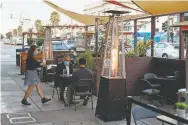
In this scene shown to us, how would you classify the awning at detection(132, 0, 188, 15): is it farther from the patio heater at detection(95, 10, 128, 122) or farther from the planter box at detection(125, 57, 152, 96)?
the patio heater at detection(95, 10, 128, 122)

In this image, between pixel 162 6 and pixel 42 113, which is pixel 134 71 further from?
pixel 42 113

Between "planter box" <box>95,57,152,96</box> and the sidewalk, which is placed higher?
"planter box" <box>95,57,152,96</box>

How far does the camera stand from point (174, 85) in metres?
8.08

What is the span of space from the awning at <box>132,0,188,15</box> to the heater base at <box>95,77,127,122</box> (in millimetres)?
2525

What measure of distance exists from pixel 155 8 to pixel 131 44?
236 centimetres

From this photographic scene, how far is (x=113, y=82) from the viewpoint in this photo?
6355 mm

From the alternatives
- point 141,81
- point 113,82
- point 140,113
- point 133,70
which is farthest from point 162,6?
point 140,113

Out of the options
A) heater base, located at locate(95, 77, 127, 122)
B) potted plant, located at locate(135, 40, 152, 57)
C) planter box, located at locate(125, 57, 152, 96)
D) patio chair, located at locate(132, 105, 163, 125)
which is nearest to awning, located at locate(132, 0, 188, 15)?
potted plant, located at locate(135, 40, 152, 57)

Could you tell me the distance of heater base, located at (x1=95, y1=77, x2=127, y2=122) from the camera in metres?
6.31

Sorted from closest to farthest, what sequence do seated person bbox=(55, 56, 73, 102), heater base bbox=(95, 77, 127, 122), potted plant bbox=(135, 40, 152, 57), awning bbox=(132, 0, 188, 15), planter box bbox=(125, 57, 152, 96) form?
heater base bbox=(95, 77, 127, 122) → awning bbox=(132, 0, 188, 15) → seated person bbox=(55, 56, 73, 102) → planter box bbox=(125, 57, 152, 96) → potted plant bbox=(135, 40, 152, 57)

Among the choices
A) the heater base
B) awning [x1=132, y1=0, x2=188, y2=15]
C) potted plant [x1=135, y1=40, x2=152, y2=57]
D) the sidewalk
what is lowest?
the sidewalk

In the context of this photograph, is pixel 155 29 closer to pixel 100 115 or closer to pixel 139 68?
pixel 139 68

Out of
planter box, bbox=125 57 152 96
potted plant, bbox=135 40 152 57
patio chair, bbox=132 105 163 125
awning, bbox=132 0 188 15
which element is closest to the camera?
patio chair, bbox=132 105 163 125

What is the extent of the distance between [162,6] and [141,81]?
94.7 inches
